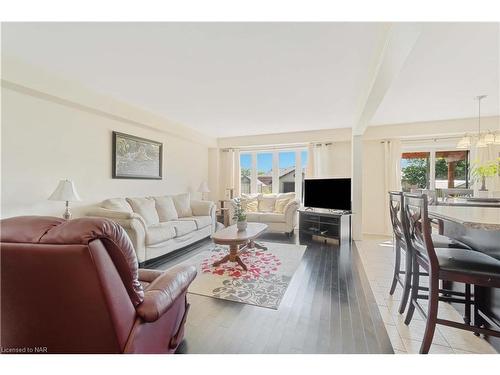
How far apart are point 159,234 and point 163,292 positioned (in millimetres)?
2065

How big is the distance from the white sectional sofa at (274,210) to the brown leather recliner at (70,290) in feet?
12.8

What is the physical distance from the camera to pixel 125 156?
150 inches

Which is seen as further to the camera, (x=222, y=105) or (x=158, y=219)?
(x=158, y=219)

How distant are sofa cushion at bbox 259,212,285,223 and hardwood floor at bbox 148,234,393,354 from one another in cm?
216

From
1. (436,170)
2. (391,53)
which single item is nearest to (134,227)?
(391,53)

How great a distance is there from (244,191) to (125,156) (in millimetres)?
3393

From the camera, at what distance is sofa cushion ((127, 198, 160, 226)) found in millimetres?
3592

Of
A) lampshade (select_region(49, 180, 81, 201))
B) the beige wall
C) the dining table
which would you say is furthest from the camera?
lampshade (select_region(49, 180, 81, 201))

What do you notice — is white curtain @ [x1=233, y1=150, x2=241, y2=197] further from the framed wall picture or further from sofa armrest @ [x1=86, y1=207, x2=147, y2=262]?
sofa armrest @ [x1=86, y1=207, x2=147, y2=262]

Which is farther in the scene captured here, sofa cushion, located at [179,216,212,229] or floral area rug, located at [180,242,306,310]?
sofa cushion, located at [179,216,212,229]

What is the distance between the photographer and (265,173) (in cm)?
630

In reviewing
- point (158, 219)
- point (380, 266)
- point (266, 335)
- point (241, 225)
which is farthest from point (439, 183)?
point (158, 219)

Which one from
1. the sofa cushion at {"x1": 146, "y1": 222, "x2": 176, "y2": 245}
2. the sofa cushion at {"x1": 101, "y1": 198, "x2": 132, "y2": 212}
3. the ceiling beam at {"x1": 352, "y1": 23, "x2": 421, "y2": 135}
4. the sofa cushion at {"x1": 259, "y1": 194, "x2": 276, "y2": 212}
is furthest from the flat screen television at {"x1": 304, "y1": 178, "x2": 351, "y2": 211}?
the sofa cushion at {"x1": 101, "y1": 198, "x2": 132, "y2": 212}

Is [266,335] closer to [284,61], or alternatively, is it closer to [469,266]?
[469,266]
